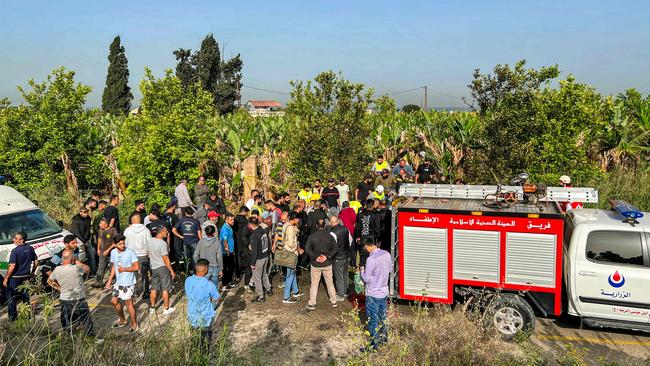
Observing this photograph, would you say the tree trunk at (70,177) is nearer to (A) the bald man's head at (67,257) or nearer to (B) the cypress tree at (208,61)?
(A) the bald man's head at (67,257)

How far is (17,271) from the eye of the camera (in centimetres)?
873

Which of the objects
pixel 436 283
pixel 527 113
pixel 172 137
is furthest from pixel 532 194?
pixel 172 137

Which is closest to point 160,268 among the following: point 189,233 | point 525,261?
point 189,233

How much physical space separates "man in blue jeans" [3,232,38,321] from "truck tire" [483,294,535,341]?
7737 mm

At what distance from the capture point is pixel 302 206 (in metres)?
12.0

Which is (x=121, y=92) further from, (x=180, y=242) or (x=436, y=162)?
(x=180, y=242)

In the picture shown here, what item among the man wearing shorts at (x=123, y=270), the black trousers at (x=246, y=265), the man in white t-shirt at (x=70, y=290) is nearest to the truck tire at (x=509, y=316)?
the black trousers at (x=246, y=265)

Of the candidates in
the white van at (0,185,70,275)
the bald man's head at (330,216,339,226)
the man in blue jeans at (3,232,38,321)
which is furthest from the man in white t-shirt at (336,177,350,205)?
the man in blue jeans at (3,232,38,321)

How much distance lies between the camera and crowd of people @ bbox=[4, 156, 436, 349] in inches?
304

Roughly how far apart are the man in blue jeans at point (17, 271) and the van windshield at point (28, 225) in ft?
6.03

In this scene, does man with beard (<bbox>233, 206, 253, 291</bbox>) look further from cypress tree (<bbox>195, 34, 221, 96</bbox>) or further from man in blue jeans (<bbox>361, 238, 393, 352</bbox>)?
cypress tree (<bbox>195, 34, 221, 96</bbox>)

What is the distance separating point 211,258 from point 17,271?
326cm

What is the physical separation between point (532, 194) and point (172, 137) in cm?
1087

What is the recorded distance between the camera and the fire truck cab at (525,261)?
25.2 feet
